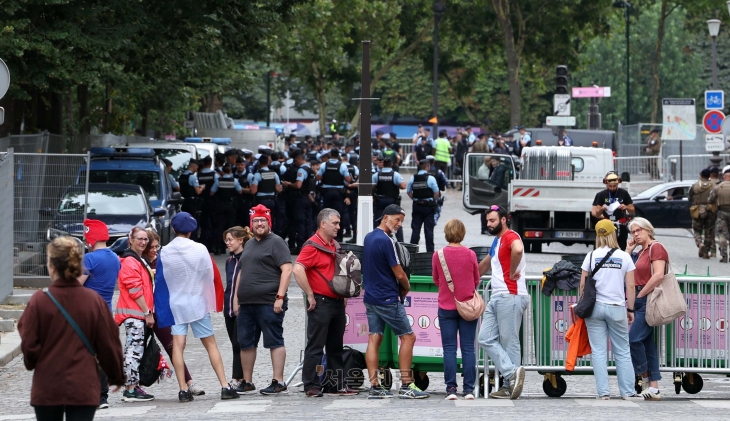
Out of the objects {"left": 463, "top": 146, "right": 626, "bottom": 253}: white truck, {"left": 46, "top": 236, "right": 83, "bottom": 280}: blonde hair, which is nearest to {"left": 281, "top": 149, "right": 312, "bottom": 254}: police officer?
{"left": 463, "top": 146, "right": 626, "bottom": 253}: white truck

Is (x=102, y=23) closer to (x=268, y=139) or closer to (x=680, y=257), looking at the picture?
(x=680, y=257)

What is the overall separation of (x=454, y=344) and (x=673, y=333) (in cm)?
191

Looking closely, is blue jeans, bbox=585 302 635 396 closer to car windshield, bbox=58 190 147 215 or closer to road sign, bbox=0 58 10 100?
road sign, bbox=0 58 10 100

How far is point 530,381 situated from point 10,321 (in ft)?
19.4

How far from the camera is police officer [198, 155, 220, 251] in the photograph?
23906 mm

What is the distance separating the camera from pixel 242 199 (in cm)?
2514

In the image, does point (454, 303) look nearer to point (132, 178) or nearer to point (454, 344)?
point (454, 344)

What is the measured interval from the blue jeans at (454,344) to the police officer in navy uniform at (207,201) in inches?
514

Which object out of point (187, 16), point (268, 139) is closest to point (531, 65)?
point (268, 139)

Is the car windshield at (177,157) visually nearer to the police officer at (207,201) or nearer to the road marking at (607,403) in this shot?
the police officer at (207,201)

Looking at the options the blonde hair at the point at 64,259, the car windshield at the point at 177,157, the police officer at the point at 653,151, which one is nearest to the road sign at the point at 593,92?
the police officer at the point at 653,151

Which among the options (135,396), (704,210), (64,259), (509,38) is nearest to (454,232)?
(135,396)

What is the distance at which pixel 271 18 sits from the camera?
81.7 ft

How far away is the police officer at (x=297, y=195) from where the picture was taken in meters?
24.4
